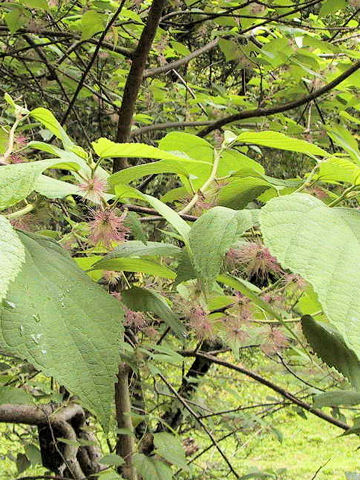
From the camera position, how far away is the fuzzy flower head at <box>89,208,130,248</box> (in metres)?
0.75

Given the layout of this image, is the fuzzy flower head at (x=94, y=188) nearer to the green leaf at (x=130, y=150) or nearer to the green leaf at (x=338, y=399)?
the green leaf at (x=130, y=150)

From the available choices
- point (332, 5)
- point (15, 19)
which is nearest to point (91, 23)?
point (15, 19)

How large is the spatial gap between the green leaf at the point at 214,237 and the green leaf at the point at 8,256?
0.17 meters

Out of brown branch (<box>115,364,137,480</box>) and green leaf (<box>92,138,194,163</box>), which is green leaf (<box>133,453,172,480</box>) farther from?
green leaf (<box>92,138,194,163</box>)

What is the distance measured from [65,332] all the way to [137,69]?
113cm

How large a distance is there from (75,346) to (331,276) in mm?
230

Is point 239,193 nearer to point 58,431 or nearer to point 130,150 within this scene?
point 130,150

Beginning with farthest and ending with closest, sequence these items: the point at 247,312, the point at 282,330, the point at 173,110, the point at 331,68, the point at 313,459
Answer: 1. the point at 313,459
2. the point at 173,110
3. the point at 331,68
4. the point at 282,330
5. the point at 247,312

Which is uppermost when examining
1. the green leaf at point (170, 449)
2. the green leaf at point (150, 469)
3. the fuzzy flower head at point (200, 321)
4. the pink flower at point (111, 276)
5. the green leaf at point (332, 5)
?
the green leaf at point (332, 5)

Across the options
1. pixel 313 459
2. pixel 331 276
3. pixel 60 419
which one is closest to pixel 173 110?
pixel 60 419

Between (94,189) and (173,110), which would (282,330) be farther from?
(173,110)

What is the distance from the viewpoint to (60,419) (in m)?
2.06

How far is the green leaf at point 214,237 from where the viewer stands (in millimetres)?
547

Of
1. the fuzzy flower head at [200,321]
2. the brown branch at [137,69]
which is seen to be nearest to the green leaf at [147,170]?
the fuzzy flower head at [200,321]
